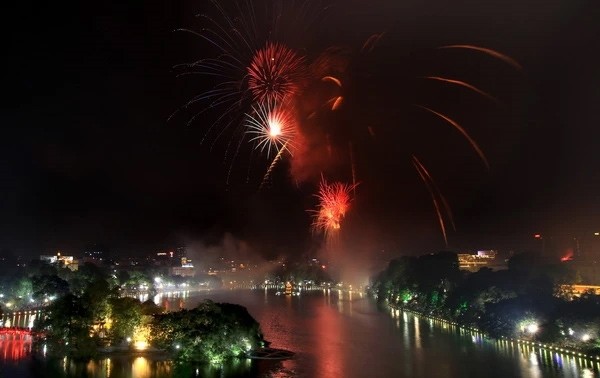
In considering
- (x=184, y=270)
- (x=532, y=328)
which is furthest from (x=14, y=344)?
(x=184, y=270)

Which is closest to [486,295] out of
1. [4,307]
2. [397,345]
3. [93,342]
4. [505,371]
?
[397,345]

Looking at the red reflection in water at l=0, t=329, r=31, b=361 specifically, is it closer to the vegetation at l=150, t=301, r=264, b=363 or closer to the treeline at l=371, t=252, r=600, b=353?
the vegetation at l=150, t=301, r=264, b=363

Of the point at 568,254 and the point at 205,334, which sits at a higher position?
the point at 568,254

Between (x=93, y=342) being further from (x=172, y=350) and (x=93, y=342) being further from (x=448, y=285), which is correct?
(x=448, y=285)

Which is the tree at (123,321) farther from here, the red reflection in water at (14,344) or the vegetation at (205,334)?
the red reflection in water at (14,344)

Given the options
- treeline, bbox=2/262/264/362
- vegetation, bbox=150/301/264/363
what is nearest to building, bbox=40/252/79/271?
treeline, bbox=2/262/264/362

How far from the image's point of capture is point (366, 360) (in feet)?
60.0

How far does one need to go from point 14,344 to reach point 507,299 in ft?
71.4

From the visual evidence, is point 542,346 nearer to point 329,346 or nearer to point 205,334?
point 329,346

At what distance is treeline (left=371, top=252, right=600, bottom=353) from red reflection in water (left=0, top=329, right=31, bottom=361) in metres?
19.8

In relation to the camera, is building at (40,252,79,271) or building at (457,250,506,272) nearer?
building at (457,250,506,272)

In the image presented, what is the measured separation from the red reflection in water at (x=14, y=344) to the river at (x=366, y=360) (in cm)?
7

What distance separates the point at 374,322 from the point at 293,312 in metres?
7.49

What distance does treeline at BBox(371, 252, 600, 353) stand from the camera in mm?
19766
